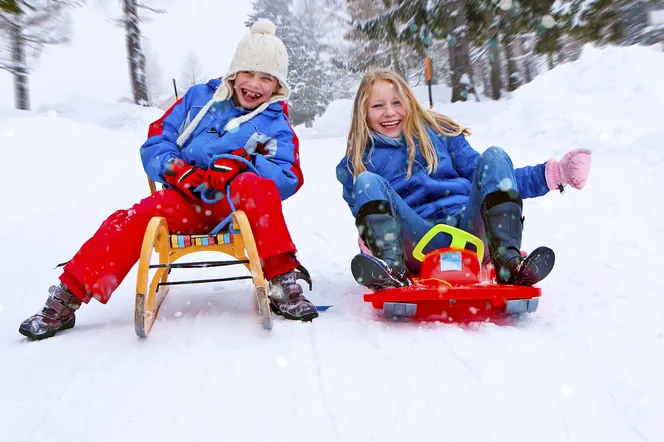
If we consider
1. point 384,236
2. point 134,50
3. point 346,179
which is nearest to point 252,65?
point 346,179

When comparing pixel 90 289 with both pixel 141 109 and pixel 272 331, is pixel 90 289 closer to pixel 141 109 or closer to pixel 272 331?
pixel 272 331

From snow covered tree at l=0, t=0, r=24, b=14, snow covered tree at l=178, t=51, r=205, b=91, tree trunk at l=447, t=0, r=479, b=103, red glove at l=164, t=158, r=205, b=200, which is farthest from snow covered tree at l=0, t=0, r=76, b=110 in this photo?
snow covered tree at l=178, t=51, r=205, b=91

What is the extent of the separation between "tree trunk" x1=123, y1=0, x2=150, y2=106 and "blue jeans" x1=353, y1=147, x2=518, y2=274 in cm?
1445

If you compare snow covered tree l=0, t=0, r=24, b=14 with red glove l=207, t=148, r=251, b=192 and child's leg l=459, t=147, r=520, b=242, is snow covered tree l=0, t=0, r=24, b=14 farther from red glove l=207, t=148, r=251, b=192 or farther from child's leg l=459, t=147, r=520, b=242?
child's leg l=459, t=147, r=520, b=242

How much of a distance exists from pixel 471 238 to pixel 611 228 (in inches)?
71.4

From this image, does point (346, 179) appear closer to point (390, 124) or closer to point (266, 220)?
point (390, 124)

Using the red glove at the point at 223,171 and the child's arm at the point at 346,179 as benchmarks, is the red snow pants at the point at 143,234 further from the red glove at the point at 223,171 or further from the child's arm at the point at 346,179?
the child's arm at the point at 346,179

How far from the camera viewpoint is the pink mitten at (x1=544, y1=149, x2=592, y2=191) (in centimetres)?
248

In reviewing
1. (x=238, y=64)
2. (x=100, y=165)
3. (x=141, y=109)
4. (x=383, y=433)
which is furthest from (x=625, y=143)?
(x=141, y=109)

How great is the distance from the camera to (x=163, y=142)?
2.90m

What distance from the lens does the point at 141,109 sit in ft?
48.1

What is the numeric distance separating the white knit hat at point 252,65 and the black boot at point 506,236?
1249 mm

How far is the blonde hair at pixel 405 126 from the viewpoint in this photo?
9.93 ft

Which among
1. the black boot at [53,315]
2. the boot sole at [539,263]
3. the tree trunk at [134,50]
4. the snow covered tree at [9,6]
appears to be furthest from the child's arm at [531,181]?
the tree trunk at [134,50]
